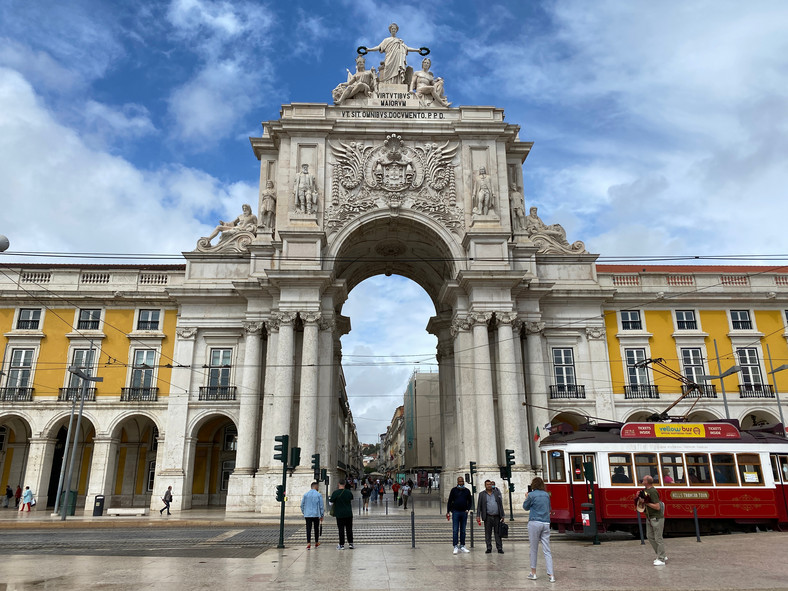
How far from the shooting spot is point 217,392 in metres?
35.3

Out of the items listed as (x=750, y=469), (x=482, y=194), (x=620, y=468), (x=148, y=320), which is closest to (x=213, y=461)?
(x=148, y=320)

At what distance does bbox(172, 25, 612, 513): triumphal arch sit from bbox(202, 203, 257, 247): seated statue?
9cm

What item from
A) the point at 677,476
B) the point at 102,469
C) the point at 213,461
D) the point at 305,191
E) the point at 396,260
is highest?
the point at 305,191

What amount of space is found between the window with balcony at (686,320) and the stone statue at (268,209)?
25.1m

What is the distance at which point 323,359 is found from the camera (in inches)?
1345

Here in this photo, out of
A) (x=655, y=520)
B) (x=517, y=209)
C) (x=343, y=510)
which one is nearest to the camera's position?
(x=655, y=520)

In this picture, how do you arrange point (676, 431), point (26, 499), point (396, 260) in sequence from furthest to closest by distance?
point (396, 260) → point (26, 499) → point (676, 431)

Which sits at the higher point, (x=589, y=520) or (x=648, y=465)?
(x=648, y=465)

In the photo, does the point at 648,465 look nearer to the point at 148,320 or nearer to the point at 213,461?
the point at 213,461

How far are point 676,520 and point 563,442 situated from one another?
425 centimetres

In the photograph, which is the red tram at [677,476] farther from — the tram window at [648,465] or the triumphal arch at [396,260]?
the triumphal arch at [396,260]

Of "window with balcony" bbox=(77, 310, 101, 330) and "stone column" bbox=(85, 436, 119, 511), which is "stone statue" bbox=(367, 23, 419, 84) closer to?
"window with balcony" bbox=(77, 310, 101, 330)

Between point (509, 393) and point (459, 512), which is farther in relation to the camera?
point (509, 393)

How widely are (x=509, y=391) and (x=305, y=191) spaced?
16.0 metres
